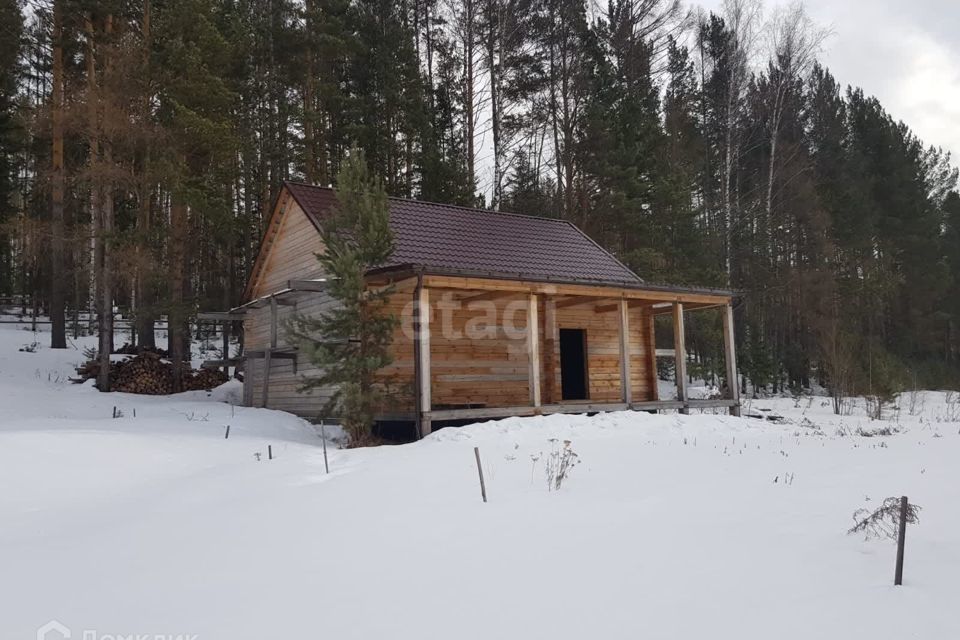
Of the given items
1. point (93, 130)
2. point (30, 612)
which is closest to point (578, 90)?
point (93, 130)

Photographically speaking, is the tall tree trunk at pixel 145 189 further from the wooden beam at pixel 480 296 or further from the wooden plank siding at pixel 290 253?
the wooden beam at pixel 480 296

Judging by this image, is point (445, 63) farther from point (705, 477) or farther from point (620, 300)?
point (705, 477)

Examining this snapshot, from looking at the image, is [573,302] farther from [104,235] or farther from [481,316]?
[104,235]

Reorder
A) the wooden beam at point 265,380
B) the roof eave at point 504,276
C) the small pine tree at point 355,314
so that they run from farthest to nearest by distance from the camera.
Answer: the wooden beam at point 265,380, the roof eave at point 504,276, the small pine tree at point 355,314

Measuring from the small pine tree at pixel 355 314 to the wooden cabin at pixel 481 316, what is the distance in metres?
0.59

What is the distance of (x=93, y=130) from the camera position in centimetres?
1545

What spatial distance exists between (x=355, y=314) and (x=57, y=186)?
13745mm

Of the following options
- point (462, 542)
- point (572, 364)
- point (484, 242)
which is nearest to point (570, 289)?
point (484, 242)

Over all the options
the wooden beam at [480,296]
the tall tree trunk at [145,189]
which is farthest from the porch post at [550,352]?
the tall tree trunk at [145,189]

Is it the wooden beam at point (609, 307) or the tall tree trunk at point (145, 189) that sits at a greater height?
the tall tree trunk at point (145, 189)

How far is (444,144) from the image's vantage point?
85.9ft

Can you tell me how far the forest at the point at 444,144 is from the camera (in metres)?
16.4
